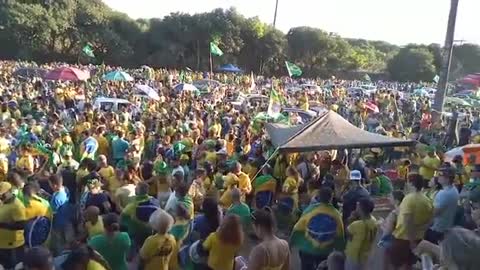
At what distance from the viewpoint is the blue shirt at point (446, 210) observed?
294 inches

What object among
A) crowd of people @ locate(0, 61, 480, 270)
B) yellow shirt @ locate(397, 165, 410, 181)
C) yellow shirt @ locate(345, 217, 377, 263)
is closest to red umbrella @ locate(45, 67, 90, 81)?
crowd of people @ locate(0, 61, 480, 270)

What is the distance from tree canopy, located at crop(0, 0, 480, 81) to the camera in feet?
174

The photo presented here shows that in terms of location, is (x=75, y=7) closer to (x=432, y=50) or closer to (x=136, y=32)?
(x=136, y=32)

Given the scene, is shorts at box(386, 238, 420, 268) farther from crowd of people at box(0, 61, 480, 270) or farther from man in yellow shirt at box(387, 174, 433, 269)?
man in yellow shirt at box(387, 174, 433, 269)

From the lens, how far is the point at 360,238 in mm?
6547

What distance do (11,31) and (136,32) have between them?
1081cm

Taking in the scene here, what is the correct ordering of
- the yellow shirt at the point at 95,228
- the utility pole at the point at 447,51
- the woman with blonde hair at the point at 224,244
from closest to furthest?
the woman with blonde hair at the point at 224,244 < the yellow shirt at the point at 95,228 < the utility pole at the point at 447,51

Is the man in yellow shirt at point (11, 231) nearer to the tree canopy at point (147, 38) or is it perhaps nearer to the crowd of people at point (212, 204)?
the crowd of people at point (212, 204)

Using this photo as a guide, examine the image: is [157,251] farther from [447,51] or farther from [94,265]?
[447,51]

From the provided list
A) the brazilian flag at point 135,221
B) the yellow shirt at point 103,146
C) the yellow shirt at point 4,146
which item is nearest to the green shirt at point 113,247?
the brazilian flag at point 135,221

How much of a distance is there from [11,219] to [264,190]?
3.74m

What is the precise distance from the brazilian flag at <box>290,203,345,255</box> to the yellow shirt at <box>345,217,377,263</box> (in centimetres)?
10

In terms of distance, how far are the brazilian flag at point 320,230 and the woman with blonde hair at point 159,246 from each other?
4.81 feet

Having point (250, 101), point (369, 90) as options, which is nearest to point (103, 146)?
point (250, 101)
